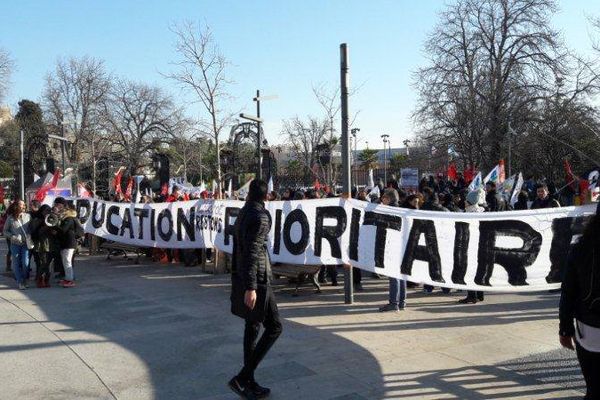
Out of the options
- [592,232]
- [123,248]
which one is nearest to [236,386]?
[592,232]

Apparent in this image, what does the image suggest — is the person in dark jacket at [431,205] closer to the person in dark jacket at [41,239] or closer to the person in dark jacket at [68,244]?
the person in dark jacket at [68,244]

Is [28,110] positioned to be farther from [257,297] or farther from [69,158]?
[257,297]

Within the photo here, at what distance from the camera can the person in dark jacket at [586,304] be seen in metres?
3.17

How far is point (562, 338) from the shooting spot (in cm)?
338

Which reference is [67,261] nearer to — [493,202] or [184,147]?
[493,202]

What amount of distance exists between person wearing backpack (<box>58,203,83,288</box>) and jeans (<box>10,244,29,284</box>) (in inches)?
27.1

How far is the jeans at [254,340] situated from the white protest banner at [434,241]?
3.28m

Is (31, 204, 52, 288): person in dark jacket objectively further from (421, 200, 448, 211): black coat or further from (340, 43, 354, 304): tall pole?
(421, 200, 448, 211): black coat

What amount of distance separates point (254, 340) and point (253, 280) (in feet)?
1.89

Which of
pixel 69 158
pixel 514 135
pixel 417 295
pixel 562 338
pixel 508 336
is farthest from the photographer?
pixel 69 158

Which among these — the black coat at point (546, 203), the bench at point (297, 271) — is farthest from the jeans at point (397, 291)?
the black coat at point (546, 203)

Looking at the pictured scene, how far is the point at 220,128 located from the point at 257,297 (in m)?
20.0

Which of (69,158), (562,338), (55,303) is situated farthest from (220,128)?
(69,158)

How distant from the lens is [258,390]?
473 centimetres
